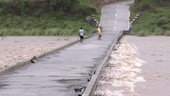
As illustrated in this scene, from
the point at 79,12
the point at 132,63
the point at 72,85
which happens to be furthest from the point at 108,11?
the point at 72,85

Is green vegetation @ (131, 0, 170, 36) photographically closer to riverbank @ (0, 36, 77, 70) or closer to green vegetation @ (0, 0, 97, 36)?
green vegetation @ (0, 0, 97, 36)

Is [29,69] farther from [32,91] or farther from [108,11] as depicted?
[108,11]

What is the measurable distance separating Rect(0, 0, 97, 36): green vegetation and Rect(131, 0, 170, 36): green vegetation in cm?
515

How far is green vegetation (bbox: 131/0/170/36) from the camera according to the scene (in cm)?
5288

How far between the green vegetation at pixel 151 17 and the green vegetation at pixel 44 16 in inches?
203

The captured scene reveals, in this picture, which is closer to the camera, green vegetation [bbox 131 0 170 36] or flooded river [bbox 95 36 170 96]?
flooded river [bbox 95 36 170 96]

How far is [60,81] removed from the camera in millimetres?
15352

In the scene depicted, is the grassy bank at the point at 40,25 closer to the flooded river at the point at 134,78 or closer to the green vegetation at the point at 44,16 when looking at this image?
the green vegetation at the point at 44,16

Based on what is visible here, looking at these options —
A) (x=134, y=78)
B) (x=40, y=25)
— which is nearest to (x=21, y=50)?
(x=134, y=78)

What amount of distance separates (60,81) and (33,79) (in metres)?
0.96

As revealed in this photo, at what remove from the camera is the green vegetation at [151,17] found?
52.9 meters

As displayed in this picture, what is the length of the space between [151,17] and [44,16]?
12.3 m

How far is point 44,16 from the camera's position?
194 ft

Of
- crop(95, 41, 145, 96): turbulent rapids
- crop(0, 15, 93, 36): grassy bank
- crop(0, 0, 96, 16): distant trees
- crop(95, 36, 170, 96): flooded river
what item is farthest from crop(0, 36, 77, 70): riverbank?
crop(0, 0, 96, 16): distant trees
